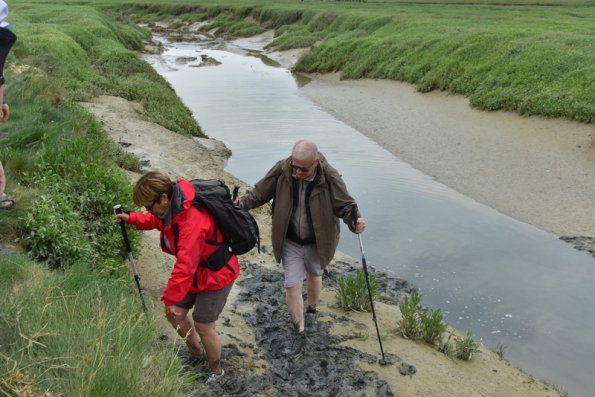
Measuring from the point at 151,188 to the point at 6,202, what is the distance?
2136 mm

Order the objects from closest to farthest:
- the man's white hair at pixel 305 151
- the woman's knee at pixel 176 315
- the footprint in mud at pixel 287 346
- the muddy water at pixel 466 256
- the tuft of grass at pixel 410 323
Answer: the woman's knee at pixel 176 315
the man's white hair at pixel 305 151
the footprint in mud at pixel 287 346
the tuft of grass at pixel 410 323
the muddy water at pixel 466 256

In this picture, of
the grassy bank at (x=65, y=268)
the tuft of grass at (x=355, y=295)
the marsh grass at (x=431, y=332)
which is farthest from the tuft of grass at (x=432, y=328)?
the grassy bank at (x=65, y=268)

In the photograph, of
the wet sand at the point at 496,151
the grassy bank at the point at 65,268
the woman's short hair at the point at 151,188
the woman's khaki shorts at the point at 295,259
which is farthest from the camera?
the wet sand at the point at 496,151

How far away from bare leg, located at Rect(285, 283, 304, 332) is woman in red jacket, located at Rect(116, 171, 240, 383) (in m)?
1.34

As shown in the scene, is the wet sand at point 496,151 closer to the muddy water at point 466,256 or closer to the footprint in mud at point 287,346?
the muddy water at point 466,256

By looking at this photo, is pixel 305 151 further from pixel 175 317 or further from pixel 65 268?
pixel 65 268

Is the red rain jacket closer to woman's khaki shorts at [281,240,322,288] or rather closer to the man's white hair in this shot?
the man's white hair

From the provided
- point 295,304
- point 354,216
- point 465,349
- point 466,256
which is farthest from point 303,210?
point 466,256

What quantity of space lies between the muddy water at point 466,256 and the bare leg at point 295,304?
2.59 metres

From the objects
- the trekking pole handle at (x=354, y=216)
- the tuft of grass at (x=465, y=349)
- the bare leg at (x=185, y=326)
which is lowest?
the tuft of grass at (x=465, y=349)

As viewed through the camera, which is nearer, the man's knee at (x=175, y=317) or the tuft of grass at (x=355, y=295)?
the man's knee at (x=175, y=317)

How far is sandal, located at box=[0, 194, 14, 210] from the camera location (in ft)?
20.1

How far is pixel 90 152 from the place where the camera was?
8.70 metres

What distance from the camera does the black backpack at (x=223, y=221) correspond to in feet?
16.7
